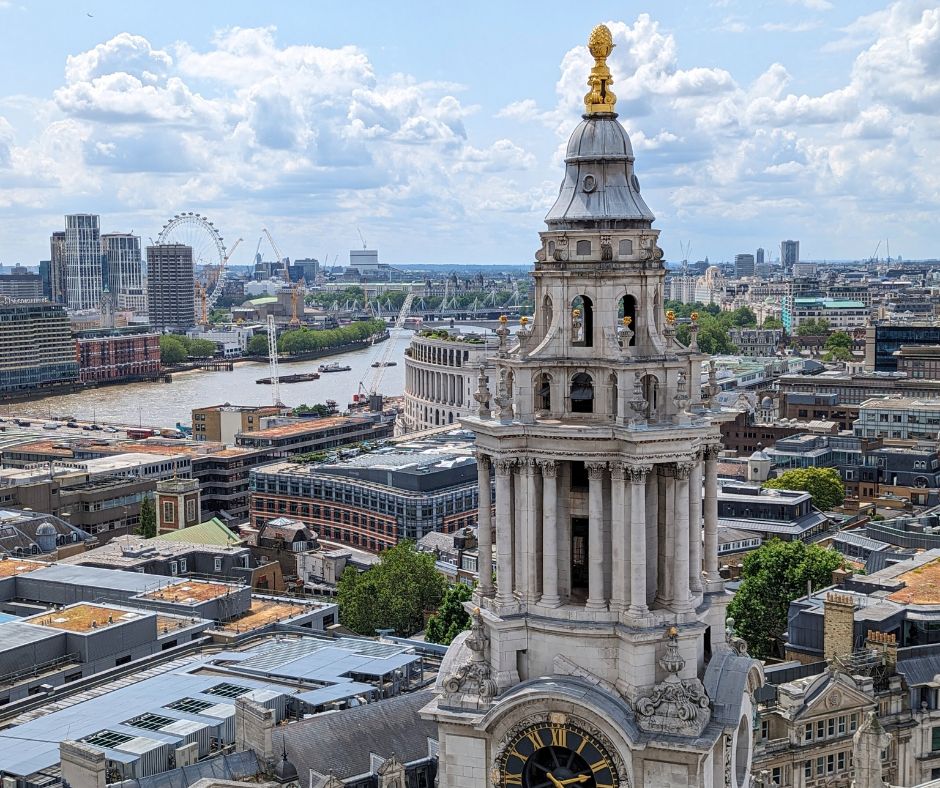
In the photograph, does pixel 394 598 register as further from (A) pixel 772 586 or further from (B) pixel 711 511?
(B) pixel 711 511

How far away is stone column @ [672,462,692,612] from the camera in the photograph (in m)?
24.1

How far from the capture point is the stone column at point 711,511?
25.5 m

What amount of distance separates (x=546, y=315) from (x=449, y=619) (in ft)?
149

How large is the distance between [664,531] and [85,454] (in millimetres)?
124519

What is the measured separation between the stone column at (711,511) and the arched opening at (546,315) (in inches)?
140

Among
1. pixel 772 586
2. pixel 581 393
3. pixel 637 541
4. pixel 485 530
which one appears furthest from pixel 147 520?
pixel 637 541

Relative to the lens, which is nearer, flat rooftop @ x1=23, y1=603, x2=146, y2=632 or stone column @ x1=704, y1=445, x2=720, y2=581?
stone column @ x1=704, y1=445, x2=720, y2=581

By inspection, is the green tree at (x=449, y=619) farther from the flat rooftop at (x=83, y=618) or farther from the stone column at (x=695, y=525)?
the stone column at (x=695, y=525)

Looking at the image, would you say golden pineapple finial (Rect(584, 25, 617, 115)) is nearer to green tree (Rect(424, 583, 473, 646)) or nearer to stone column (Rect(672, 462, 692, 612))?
stone column (Rect(672, 462, 692, 612))

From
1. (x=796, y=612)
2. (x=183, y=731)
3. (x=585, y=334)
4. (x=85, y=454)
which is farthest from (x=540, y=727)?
(x=85, y=454)

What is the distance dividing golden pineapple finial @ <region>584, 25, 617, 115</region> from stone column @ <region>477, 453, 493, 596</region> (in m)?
6.34

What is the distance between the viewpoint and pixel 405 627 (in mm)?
73500

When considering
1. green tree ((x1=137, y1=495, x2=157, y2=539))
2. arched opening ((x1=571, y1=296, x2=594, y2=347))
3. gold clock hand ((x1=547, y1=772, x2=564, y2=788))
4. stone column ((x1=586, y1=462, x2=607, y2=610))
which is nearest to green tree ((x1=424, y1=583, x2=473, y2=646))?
green tree ((x1=137, y1=495, x2=157, y2=539))

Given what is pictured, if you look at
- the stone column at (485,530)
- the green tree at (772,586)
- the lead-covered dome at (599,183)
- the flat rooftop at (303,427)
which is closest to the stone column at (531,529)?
the stone column at (485,530)
